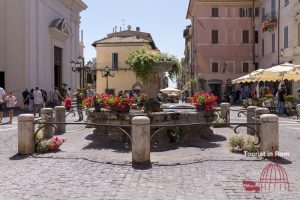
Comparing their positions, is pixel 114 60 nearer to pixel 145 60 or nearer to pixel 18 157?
pixel 145 60

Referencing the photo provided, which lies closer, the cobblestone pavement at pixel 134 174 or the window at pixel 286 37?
the cobblestone pavement at pixel 134 174

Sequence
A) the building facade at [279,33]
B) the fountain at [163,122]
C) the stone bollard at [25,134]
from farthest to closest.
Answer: the building facade at [279,33] → the fountain at [163,122] → the stone bollard at [25,134]

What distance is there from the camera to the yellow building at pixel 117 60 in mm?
57344

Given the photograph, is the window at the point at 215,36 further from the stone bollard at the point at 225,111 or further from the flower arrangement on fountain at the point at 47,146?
the flower arrangement on fountain at the point at 47,146

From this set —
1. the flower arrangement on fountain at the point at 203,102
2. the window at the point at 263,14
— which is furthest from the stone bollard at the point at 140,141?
the window at the point at 263,14

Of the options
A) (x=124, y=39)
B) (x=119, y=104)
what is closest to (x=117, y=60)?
(x=124, y=39)

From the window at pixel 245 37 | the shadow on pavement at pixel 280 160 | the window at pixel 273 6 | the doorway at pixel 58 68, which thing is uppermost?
the window at pixel 273 6

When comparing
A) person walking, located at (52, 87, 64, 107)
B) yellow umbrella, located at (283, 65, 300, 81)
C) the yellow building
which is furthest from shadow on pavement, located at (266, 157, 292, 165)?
the yellow building

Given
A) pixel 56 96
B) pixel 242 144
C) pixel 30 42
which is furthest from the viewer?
pixel 30 42

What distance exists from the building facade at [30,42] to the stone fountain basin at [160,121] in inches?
638

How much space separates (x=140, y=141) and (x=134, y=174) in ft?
3.29

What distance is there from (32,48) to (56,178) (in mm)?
21704

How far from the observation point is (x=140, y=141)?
8352 mm

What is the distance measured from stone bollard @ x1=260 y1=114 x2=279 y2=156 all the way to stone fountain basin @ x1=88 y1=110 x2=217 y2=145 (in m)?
2.54
